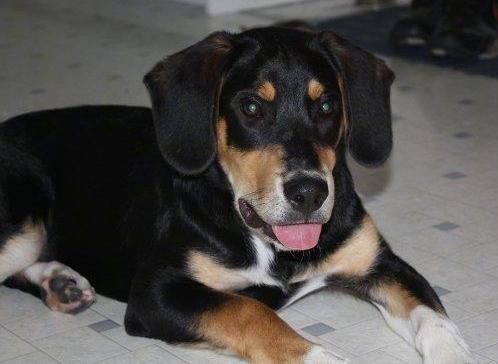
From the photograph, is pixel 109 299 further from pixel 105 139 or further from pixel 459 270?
pixel 459 270

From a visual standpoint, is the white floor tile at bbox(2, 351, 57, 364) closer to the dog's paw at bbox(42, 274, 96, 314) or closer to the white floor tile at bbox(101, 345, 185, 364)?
the white floor tile at bbox(101, 345, 185, 364)

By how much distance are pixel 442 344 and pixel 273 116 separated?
702 millimetres

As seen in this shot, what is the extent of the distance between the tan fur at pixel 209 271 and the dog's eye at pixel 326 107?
1.60 feet

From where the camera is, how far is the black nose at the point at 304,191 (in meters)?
2.67

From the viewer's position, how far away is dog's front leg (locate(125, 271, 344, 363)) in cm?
268

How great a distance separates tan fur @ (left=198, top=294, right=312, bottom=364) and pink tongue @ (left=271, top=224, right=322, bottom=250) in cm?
18

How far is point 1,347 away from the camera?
3.09 m

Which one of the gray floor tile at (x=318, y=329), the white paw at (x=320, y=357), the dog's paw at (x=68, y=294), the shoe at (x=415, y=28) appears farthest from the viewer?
the shoe at (x=415, y=28)

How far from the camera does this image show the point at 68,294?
326 cm

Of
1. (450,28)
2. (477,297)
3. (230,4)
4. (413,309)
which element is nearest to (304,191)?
(413,309)

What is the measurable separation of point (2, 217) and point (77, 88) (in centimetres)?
292

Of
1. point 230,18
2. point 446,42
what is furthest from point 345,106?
point 230,18

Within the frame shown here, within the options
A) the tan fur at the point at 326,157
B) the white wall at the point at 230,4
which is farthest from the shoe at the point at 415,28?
the tan fur at the point at 326,157

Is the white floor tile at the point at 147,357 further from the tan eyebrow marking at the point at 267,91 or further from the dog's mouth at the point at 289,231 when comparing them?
the tan eyebrow marking at the point at 267,91
